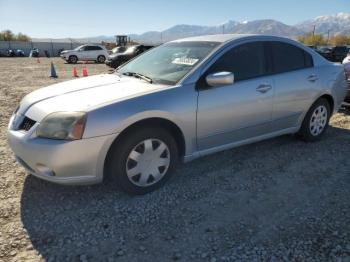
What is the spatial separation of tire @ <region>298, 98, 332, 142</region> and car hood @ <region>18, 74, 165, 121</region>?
2582mm

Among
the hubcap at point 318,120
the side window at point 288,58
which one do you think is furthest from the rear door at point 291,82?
the hubcap at point 318,120

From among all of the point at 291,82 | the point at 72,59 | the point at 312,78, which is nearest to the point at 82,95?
the point at 291,82

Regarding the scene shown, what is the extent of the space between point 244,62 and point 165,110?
1.41 m

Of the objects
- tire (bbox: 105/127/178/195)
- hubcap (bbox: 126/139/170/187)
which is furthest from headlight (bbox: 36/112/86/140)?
hubcap (bbox: 126/139/170/187)

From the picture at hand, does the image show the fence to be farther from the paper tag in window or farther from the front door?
the front door

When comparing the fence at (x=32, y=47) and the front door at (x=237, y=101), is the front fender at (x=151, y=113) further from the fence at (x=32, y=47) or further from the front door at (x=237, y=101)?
the fence at (x=32, y=47)

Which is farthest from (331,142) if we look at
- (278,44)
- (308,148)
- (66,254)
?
(66,254)

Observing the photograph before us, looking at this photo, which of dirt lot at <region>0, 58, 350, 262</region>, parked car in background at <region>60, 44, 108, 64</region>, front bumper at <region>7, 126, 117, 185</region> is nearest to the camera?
dirt lot at <region>0, 58, 350, 262</region>

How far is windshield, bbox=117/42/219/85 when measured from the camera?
4031 mm

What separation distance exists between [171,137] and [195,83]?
643 millimetres

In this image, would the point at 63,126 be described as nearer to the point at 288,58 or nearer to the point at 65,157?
the point at 65,157

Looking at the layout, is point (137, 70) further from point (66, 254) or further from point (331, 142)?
point (331, 142)

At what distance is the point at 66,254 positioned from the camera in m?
2.79

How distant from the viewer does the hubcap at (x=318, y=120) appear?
536 cm
